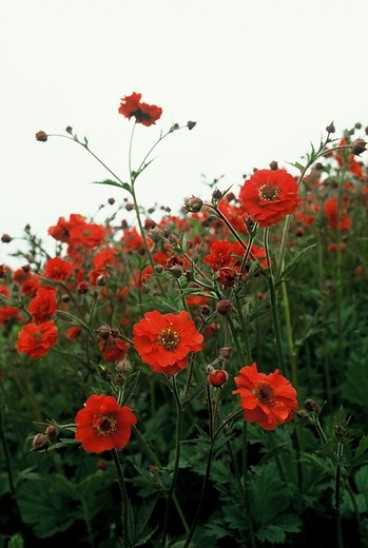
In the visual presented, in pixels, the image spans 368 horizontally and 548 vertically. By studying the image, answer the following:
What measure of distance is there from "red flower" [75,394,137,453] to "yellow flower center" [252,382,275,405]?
311mm

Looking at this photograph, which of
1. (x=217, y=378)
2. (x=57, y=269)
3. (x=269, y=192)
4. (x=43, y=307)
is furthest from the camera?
(x=57, y=269)

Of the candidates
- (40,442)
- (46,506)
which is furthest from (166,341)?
(46,506)

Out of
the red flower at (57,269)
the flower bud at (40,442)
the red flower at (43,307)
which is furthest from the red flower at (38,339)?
the flower bud at (40,442)

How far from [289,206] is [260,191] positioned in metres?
0.10

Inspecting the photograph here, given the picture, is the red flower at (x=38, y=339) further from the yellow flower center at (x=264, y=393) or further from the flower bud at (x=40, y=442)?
the yellow flower center at (x=264, y=393)

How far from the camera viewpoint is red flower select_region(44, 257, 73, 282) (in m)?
2.27

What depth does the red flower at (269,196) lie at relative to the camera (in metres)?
1.44

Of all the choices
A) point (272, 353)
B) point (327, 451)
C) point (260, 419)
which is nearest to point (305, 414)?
point (327, 451)

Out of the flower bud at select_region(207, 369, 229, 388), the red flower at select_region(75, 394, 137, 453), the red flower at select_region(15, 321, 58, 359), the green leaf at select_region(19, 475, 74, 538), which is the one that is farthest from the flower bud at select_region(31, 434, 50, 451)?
the green leaf at select_region(19, 475, 74, 538)

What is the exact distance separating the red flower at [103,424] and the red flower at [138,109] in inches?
55.5

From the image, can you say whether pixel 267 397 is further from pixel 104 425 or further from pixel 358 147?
pixel 358 147

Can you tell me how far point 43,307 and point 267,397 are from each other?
0.99m

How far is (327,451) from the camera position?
1438 mm

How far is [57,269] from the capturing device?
2.29 meters
